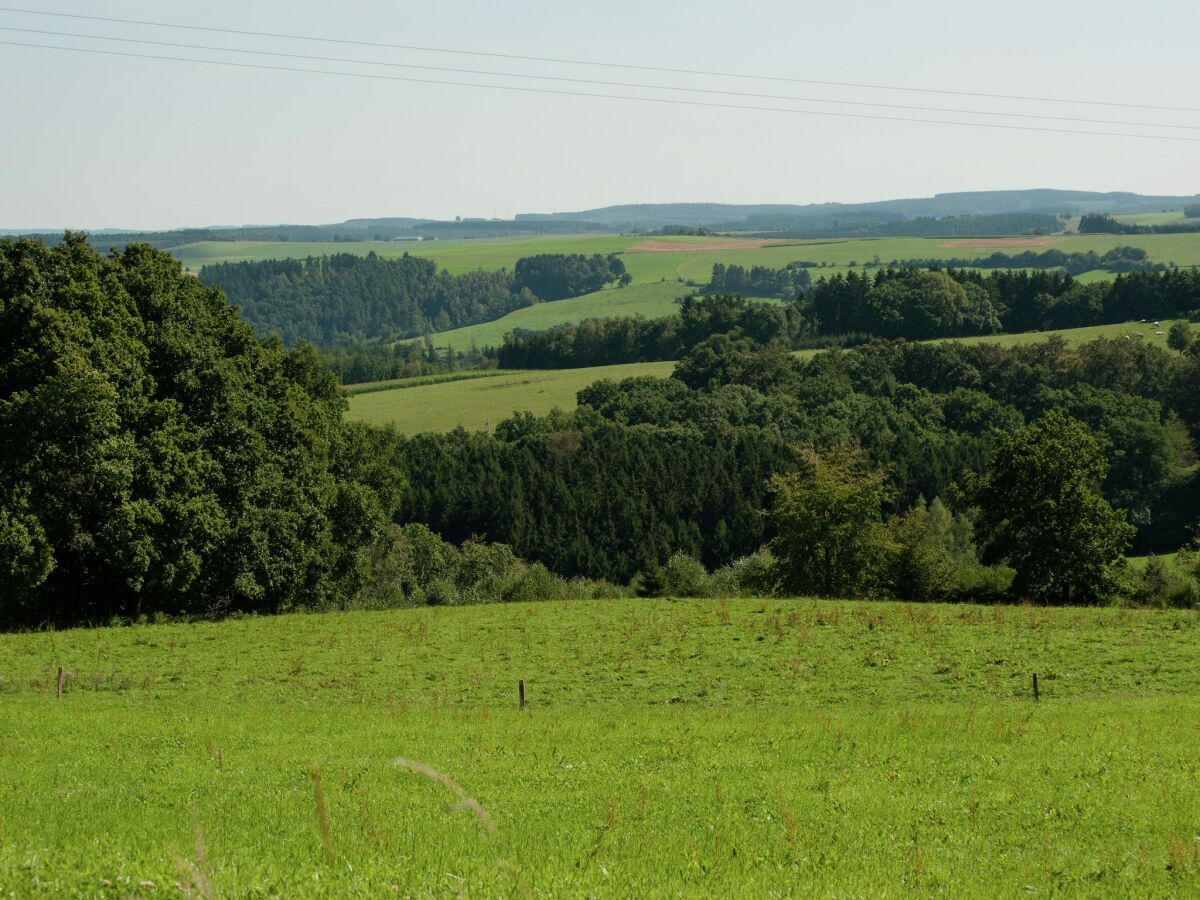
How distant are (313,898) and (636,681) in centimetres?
2080

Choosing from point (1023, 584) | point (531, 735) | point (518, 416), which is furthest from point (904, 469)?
point (531, 735)

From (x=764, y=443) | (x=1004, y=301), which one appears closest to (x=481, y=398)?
(x=764, y=443)

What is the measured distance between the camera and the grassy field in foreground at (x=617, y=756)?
11938 millimetres

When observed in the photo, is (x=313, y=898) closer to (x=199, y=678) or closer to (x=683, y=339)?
(x=199, y=678)

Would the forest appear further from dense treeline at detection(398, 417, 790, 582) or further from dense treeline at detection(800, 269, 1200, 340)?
dense treeline at detection(800, 269, 1200, 340)

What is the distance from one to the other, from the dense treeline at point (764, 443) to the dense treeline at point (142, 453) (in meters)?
60.2

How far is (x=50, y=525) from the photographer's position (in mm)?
39156

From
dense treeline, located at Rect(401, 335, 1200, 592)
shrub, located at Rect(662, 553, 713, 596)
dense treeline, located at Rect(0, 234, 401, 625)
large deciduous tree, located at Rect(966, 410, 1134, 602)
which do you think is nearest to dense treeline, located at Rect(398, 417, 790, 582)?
dense treeline, located at Rect(401, 335, 1200, 592)

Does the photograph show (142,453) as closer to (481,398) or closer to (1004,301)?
(481,398)

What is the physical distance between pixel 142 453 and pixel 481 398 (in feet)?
366

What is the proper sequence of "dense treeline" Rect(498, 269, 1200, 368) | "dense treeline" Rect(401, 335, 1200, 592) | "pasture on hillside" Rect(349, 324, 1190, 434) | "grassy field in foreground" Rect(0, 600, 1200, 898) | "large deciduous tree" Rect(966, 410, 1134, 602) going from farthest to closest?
"dense treeline" Rect(498, 269, 1200, 368)
"pasture on hillside" Rect(349, 324, 1190, 434)
"dense treeline" Rect(401, 335, 1200, 592)
"large deciduous tree" Rect(966, 410, 1134, 602)
"grassy field in foreground" Rect(0, 600, 1200, 898)

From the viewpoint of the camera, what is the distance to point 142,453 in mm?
40031

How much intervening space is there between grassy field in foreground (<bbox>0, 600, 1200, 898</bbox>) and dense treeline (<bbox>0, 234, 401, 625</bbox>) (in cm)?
337

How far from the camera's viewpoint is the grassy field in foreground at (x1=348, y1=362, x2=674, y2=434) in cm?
14038
